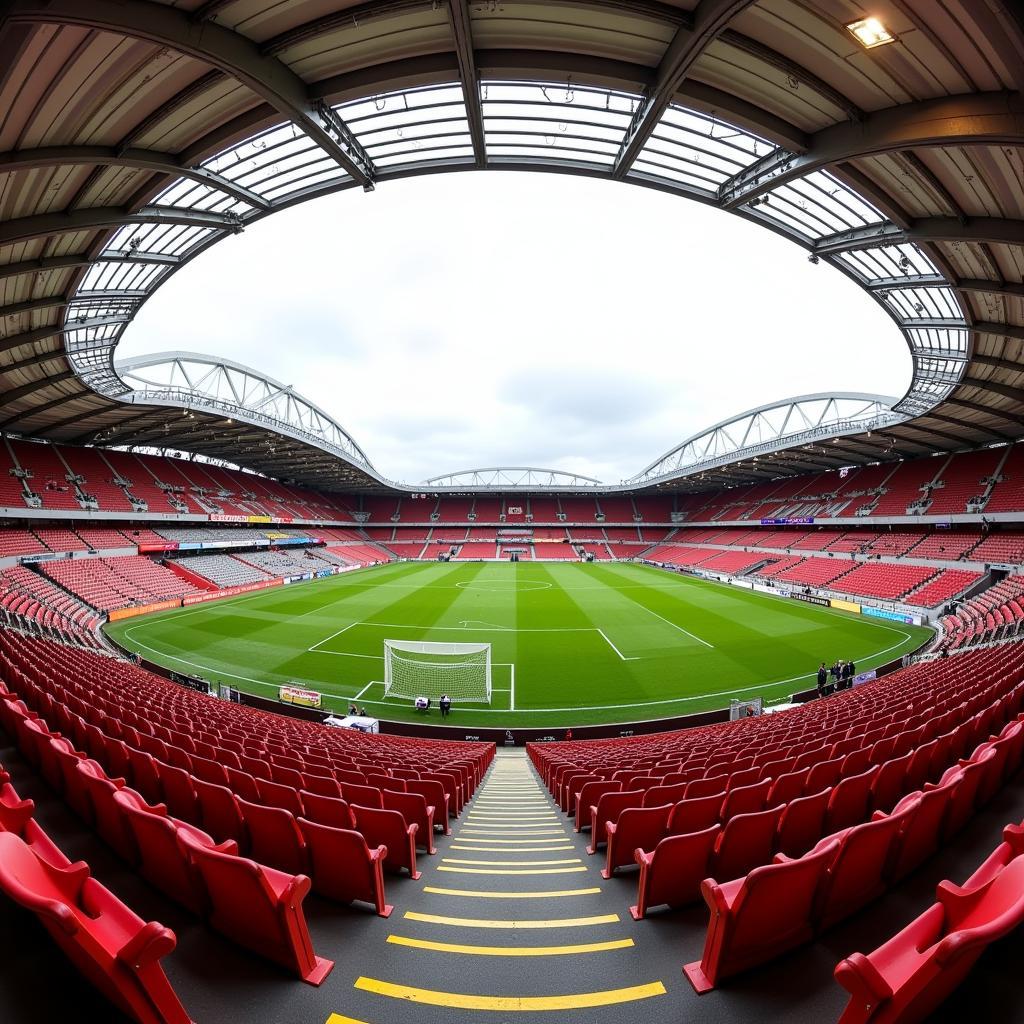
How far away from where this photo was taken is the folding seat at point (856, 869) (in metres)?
2.72

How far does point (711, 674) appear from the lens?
64.6 feet

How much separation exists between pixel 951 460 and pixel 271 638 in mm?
52570

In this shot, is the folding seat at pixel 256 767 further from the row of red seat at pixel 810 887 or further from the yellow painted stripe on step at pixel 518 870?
the row of red seat at pixel 810 887

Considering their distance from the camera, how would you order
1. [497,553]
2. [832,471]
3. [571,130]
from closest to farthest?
[571,130], [832,471], [497,553]

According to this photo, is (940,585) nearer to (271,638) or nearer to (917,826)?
(917,826)

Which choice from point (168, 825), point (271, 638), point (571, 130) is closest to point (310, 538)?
point (271, 638)

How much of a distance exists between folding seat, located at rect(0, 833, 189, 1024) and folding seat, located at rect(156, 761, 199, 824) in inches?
74.1

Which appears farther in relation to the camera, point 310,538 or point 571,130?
point 310,538

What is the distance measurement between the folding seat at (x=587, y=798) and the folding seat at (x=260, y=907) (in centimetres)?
378

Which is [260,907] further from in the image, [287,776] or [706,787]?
[706,787]

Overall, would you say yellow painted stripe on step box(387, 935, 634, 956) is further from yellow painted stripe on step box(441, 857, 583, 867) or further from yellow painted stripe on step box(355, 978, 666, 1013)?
yellow painted stripe on step box(441, 857, 583, 867)

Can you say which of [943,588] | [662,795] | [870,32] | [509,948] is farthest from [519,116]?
[943,588]

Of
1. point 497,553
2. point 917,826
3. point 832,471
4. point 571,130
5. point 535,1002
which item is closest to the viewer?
point 535,1002

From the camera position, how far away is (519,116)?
925cm
